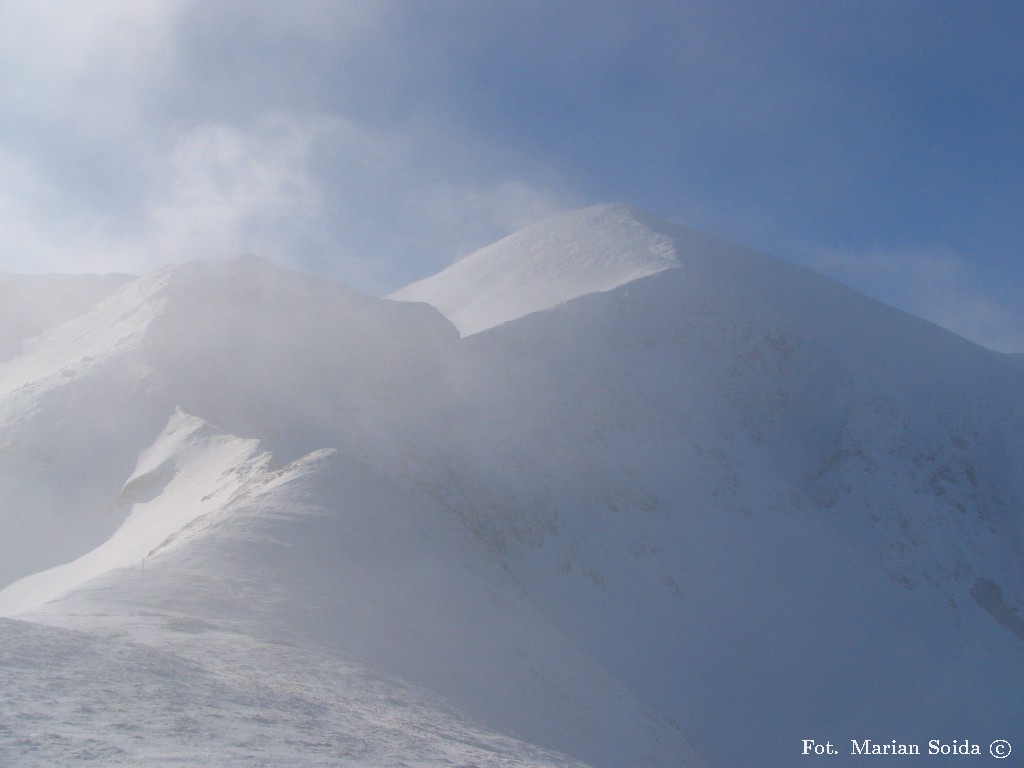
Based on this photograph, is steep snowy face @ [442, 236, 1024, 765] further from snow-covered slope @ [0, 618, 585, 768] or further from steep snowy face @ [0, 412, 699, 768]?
snow-covered slope @ [0, 618, 585, 768]

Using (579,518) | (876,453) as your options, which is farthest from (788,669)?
(876,453)

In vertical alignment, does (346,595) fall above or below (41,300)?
below

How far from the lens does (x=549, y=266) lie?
6088 cm

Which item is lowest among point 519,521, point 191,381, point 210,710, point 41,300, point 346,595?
point 210,710

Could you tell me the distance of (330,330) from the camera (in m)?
36.4

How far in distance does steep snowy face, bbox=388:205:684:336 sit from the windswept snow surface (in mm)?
817

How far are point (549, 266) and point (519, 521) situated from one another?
109 feet

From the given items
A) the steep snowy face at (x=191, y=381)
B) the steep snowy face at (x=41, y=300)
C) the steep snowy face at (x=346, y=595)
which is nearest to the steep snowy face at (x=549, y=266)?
the steep snowy face at (x=191, y=381)

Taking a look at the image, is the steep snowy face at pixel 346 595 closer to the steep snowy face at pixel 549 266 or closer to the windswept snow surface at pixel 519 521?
the windswept snow surface at pixel 519 521

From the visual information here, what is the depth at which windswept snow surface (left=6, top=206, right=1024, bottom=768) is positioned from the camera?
1159cm

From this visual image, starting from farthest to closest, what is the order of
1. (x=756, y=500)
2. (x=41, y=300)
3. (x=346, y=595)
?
(x=41, y=300) → (x=756, y=500) → (x=346, y=595)

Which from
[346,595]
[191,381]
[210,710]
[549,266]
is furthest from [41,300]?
[210,710]

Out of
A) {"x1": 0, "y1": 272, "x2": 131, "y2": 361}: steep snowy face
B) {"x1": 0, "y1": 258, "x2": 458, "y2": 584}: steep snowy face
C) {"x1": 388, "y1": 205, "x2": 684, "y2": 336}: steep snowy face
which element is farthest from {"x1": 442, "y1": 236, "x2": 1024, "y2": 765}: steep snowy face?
{"x1": 0, "y1": 272, "x2": 131, "y2": 361}: steep snowy face

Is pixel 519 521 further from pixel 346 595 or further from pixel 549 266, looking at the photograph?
pixel 549 266
